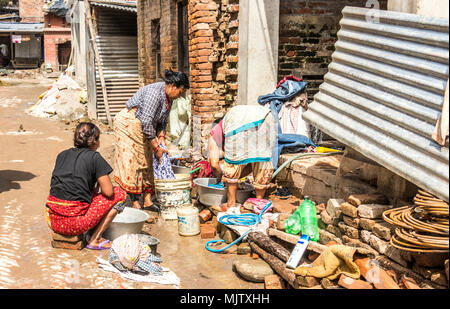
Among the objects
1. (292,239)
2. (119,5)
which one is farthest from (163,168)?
(119,5)

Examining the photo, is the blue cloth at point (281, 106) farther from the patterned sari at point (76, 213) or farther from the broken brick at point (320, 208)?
the patterned sari at point (76, 213)

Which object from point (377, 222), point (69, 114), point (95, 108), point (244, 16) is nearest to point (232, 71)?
point (244, 16)

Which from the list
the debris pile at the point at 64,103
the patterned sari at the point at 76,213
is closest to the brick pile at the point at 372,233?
the patterned sari at the point at 76,213

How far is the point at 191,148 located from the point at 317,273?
5.01m

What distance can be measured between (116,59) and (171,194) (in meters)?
9.91

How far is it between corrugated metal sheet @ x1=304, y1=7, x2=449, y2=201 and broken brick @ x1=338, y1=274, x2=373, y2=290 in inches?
31.3

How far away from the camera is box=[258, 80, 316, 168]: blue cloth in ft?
21.0

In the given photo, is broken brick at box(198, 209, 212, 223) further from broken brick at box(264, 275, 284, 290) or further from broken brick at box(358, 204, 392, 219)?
broken brick at box(358, 204, 392, 219)

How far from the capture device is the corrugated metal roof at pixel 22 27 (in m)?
36.2

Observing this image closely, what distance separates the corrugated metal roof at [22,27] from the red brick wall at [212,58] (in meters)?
32.3

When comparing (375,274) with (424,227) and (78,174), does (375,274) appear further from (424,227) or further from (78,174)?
(78,174)

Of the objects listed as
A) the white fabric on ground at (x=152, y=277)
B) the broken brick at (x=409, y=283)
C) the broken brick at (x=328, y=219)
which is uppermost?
the broken brick at (x=328, y=219)
